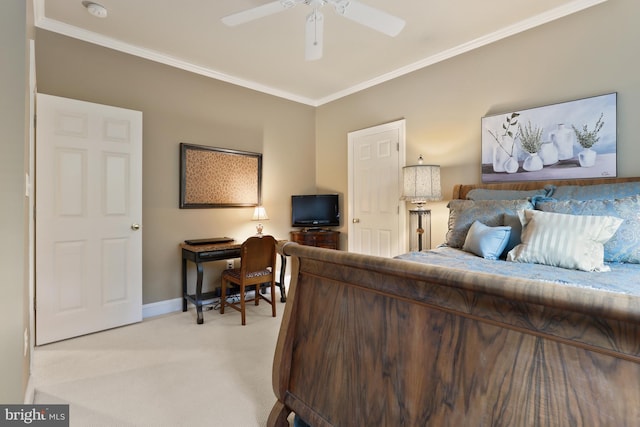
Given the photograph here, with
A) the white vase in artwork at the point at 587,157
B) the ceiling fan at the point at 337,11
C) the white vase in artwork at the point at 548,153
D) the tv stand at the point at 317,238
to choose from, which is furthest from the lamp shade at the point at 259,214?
the white vase in artwork at the point at 587,157

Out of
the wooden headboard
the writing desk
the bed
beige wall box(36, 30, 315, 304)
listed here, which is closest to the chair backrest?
the writing desk

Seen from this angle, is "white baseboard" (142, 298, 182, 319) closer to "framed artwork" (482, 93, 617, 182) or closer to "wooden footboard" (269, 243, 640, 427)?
"wooden footboard" (269, 243, 640, 427)

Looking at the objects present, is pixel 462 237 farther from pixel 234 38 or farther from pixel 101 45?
pixel 101 45

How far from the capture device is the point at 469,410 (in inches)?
33.7

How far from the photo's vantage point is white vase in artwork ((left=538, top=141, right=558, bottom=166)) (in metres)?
2.53

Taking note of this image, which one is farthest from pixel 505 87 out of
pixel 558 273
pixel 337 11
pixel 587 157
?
pixel 558 273

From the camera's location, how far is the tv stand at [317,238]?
162 inches

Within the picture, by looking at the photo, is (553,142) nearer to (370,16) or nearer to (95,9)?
(370,16)

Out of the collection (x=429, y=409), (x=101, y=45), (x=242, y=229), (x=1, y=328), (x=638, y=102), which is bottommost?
(x=429, y=409)

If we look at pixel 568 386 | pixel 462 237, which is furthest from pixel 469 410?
pixel 462 237

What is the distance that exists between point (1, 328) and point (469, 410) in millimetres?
1813

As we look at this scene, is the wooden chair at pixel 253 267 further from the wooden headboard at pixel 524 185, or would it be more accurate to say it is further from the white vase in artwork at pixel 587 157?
the white vase in artwork at pixel 587 157

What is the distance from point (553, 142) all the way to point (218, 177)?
3384 mm

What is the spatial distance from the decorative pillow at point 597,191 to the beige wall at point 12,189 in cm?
323
